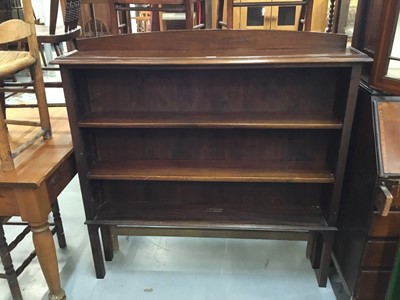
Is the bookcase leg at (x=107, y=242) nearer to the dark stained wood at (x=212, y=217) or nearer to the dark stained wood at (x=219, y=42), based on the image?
the dark stained wood at (x=212, y=217)

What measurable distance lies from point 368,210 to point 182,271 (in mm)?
1009

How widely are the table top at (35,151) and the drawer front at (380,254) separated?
128 cm

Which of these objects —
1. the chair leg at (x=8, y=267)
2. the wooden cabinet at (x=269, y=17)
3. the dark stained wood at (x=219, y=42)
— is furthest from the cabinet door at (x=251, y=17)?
the chair leg at (x=8, y=267)

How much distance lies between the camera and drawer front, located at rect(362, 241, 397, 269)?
1.38 meters

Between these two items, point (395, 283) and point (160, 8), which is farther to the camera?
point (160, 8)

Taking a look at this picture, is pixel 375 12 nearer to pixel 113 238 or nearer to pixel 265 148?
pixel 265 148

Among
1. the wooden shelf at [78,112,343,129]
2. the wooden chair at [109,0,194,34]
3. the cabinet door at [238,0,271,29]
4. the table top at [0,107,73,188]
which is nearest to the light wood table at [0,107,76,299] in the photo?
the table top at [0,107,73,188]

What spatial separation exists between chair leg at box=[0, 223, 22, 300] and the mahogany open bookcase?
36cm

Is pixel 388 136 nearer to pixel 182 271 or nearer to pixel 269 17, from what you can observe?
pixel 182 271

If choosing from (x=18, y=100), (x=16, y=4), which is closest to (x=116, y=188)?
(x=18, y=100)

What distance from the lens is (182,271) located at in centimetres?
192

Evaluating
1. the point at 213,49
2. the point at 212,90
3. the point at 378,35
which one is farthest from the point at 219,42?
the point at 378,35

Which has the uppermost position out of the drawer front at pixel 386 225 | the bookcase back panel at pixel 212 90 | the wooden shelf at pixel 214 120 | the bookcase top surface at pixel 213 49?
the bookcase top surface at pixel 213 49

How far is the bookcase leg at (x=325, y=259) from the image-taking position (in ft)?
5.45
